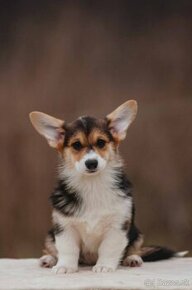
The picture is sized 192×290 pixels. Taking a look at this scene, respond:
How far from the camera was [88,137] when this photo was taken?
11.4ft

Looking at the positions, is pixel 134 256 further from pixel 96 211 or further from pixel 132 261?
pixel 96 211

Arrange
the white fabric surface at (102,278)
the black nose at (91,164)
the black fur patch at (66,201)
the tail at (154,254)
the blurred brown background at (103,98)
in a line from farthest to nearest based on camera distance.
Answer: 1. the blurred brown background at (103,98)
2. the tail at (154,254)
3. the black fur patch at (66,201)
4. the black nose at (91,164)
5. the white fabric surface at (102,278)

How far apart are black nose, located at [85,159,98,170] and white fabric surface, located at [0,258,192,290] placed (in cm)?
40

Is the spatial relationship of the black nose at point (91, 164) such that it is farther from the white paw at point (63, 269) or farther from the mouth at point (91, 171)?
the white paw at point (63, 269)

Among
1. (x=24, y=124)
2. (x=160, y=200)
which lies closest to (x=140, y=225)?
(x=160, y=200)

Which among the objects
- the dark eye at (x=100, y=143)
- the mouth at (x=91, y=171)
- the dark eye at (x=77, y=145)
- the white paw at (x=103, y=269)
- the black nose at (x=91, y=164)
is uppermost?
the dark eye at (x=100, y=143)

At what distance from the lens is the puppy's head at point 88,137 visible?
3425 millimetres

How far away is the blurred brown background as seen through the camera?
5.04 meters

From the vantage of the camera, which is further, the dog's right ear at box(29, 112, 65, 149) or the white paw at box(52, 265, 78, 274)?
the dog's right ear at box(29, 112, 65, 149)

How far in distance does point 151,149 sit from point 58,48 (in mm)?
773

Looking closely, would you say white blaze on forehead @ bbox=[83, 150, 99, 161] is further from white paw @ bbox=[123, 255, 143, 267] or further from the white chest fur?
white paw @ bbox=[123, 255, 143, 267]

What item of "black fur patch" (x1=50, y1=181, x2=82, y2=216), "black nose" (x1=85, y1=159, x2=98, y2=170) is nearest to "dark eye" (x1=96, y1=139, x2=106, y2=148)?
"black nose" (x1=85, y1=159, x2=98, y2=170)

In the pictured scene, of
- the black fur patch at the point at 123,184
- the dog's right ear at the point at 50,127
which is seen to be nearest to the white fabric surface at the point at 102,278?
the black fur patch at the point at 123,184

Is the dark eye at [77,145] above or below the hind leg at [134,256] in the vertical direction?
above
